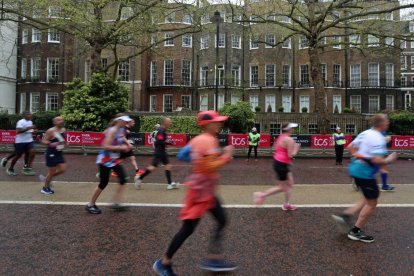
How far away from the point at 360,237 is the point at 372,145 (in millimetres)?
1346

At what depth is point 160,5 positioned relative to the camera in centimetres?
2230

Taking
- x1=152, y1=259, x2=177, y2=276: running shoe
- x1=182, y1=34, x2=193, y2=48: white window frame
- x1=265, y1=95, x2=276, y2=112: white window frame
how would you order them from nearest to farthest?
1. x1=152, y1=259, x2=177, y2=276: running shoe
2. x1=182, y1=34, x2=193, y2=48: white window frame
3. x1=265, y1=95, x2=276, y2=112: white window frame

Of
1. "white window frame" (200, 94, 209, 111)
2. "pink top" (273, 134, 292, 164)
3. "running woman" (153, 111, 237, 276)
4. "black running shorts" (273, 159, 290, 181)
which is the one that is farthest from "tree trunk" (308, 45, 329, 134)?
"running woman" (153, 111, 237, 276)

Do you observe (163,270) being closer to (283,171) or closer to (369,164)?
(369,164)

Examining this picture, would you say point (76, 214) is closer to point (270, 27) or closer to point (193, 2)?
point (193, 2)

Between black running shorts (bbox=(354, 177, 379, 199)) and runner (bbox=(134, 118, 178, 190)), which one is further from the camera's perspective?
runner (bbox=(134, 118, 178, 190))

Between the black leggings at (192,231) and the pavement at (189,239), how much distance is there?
0.37m

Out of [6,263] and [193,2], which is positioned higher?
[193,2]

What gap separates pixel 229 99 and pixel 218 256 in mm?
37472

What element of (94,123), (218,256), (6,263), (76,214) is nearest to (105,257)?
(6,263)

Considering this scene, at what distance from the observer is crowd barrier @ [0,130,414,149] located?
21.0 metres

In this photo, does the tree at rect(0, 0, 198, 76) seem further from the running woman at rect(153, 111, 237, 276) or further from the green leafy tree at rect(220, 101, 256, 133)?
the running woman at rect(153, 111, 237, 276)

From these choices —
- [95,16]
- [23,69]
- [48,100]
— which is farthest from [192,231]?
[23,69]

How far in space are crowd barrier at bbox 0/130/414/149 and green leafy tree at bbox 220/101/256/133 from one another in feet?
9.53
